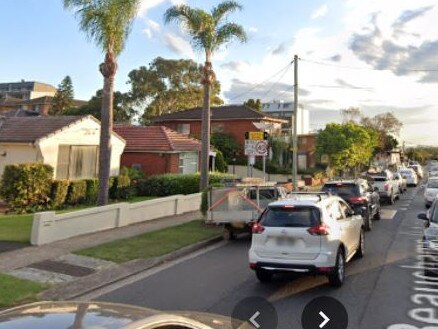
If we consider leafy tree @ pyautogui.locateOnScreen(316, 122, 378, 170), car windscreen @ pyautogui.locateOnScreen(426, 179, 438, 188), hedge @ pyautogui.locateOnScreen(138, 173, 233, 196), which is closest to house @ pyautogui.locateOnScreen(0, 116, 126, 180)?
hedge @ pyautogui.locateOnScreen(138, 173, 233, 196)

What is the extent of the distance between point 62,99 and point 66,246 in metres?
70.0

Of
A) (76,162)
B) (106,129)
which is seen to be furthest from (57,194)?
(76,162)

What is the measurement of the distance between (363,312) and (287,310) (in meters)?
1.15

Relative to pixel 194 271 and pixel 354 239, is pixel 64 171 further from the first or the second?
pixel 354 239

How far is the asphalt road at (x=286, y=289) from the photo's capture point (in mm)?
8031

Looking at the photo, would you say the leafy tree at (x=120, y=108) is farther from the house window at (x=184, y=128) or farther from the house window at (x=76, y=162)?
the house window at (x=76, y=162)

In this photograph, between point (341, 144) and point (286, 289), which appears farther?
point (341, 144)

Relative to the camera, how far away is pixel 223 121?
52.0 metres

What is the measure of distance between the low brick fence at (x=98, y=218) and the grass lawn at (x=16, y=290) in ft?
12.3

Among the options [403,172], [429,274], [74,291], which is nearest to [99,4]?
[74,291]

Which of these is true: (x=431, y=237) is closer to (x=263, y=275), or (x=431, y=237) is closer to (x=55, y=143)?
(x=263, y=275)

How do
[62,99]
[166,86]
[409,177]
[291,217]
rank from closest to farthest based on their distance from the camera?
[291,217], [409,177], [166,86], [62,99]

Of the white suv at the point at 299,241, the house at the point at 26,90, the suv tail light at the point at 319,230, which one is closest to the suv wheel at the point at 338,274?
the white suv at the point at 299,241

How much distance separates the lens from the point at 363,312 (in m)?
8.05
